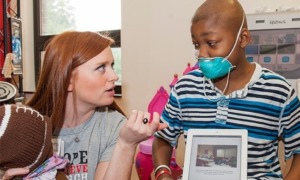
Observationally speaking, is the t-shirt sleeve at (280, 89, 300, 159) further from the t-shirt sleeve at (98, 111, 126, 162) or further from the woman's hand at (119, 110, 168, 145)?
the t-shirt sleeve at (98, 111, 126, 162)

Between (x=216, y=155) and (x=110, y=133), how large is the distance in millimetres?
440

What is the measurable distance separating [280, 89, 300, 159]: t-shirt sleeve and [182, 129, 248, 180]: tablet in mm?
183

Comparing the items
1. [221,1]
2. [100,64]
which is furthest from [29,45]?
[221,1]

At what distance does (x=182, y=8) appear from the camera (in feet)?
6.98

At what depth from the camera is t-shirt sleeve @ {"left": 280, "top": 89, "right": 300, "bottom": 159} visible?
1.07 meters

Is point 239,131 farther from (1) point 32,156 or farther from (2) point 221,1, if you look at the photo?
(1) point 32,156

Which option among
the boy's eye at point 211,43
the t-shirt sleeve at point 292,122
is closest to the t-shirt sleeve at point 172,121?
the boy's eye at point 211,43

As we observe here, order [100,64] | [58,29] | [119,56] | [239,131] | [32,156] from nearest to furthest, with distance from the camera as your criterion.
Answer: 1. [32,156]
2. [239,131]
3. [100,64]
4. [119,56]
5. [58,29]

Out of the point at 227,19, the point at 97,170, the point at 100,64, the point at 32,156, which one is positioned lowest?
the point at 97,170

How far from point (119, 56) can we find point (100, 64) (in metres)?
1.52

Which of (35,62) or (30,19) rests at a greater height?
(30,19)

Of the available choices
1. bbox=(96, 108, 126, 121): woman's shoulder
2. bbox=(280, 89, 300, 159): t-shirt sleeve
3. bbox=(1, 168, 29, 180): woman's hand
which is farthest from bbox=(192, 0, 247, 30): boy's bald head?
bbox=(1, 168, 29, 180): woman's hand

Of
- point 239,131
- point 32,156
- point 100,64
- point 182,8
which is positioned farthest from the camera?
point 182,8

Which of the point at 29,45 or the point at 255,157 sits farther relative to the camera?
the point at 29,45
